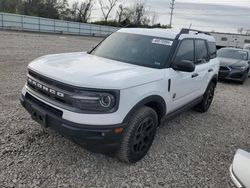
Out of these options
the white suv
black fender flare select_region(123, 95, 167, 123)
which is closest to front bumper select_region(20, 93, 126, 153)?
the white suv

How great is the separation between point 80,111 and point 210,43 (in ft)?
13.5

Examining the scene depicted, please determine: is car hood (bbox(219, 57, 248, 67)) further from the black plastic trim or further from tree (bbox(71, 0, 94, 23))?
tree (bbox(71, 0, 94, 23))

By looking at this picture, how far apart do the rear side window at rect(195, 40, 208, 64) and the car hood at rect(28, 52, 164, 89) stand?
170 centimetres

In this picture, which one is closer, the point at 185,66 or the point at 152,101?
the point at 152,101

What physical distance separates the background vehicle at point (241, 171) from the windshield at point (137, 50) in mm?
1993

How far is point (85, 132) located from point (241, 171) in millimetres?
1581

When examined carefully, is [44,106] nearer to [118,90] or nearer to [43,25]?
[118,90]

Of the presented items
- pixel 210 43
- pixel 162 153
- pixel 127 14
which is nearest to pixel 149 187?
pixel 162 153

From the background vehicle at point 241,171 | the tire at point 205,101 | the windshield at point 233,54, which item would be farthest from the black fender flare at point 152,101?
the windshield at point 233,54

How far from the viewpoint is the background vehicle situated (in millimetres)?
1594

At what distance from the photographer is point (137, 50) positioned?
387 cm

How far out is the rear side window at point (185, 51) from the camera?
12.7 feet

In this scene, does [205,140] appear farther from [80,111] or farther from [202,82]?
[80,111]

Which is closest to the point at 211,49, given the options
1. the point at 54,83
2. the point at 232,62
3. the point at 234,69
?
the point at 54,83
